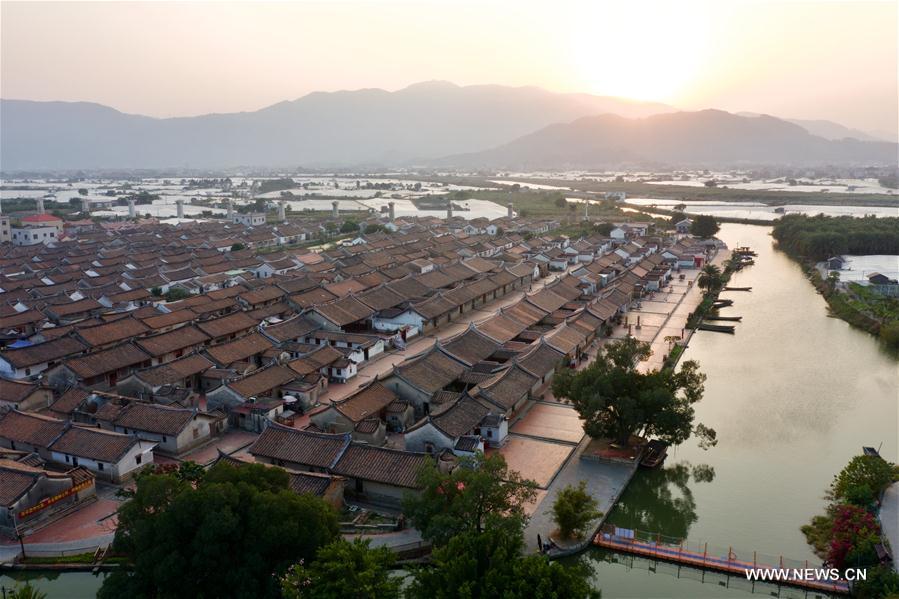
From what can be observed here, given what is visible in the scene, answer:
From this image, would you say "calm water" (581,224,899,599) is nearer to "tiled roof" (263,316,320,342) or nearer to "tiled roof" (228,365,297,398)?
"tiled roof" (228,365,297,398)

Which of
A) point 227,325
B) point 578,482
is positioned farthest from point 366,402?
point 227,325

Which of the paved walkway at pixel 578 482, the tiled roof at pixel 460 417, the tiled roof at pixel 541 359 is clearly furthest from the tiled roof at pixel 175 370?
the paved walkway at pixel 578 482

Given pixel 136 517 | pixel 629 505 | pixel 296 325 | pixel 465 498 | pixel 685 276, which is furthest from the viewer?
pixel 685 276

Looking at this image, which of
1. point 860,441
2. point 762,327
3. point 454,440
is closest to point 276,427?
point 454,440

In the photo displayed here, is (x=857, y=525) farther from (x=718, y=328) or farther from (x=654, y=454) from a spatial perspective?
(x=718, y=328)

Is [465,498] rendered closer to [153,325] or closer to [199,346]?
[199,346]

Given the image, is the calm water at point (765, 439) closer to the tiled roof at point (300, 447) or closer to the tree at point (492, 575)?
the tree at point (492, 575)
